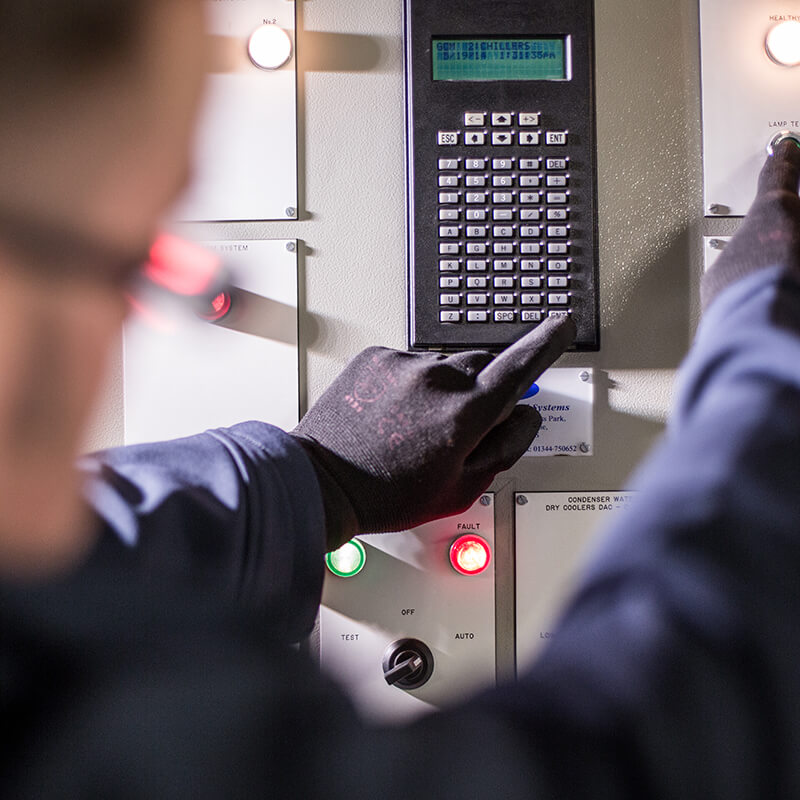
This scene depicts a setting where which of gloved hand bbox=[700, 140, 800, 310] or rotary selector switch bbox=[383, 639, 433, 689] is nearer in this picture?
gloved hand bbox=[700, 140, 800, 310]

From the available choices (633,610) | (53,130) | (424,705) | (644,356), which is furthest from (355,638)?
(53,130)

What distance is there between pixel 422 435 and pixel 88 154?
490 mm

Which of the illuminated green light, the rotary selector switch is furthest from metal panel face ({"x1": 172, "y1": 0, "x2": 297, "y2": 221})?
the rotary selector switch

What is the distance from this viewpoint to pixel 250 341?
0.82 m

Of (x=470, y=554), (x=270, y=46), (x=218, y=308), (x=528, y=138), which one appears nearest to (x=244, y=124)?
(x=270, y=46)

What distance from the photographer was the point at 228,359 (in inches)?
32.5

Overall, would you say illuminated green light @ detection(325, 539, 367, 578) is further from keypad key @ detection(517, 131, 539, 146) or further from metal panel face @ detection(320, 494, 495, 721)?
keypad key @ detection(517, 131, 539, 146)

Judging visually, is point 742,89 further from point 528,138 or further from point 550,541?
point 550,541

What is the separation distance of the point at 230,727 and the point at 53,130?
74 centimetres

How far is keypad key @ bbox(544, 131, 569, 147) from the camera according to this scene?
2.66ft

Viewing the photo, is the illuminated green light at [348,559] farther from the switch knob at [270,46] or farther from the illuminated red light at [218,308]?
the switch knob at [270,46]

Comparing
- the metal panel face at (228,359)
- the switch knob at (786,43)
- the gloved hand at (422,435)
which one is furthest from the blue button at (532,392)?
the switch knob at (786,43)

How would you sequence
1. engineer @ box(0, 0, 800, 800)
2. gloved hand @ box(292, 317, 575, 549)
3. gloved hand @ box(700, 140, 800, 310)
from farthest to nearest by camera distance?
gloved hand @ box(292, 317, 575, 549), gloved hand @ box(700, 140, 800, 310), engineer @ box(0, 0, 800, 800)

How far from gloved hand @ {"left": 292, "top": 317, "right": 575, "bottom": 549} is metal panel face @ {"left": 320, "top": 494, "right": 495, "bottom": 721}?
0.22 feet
